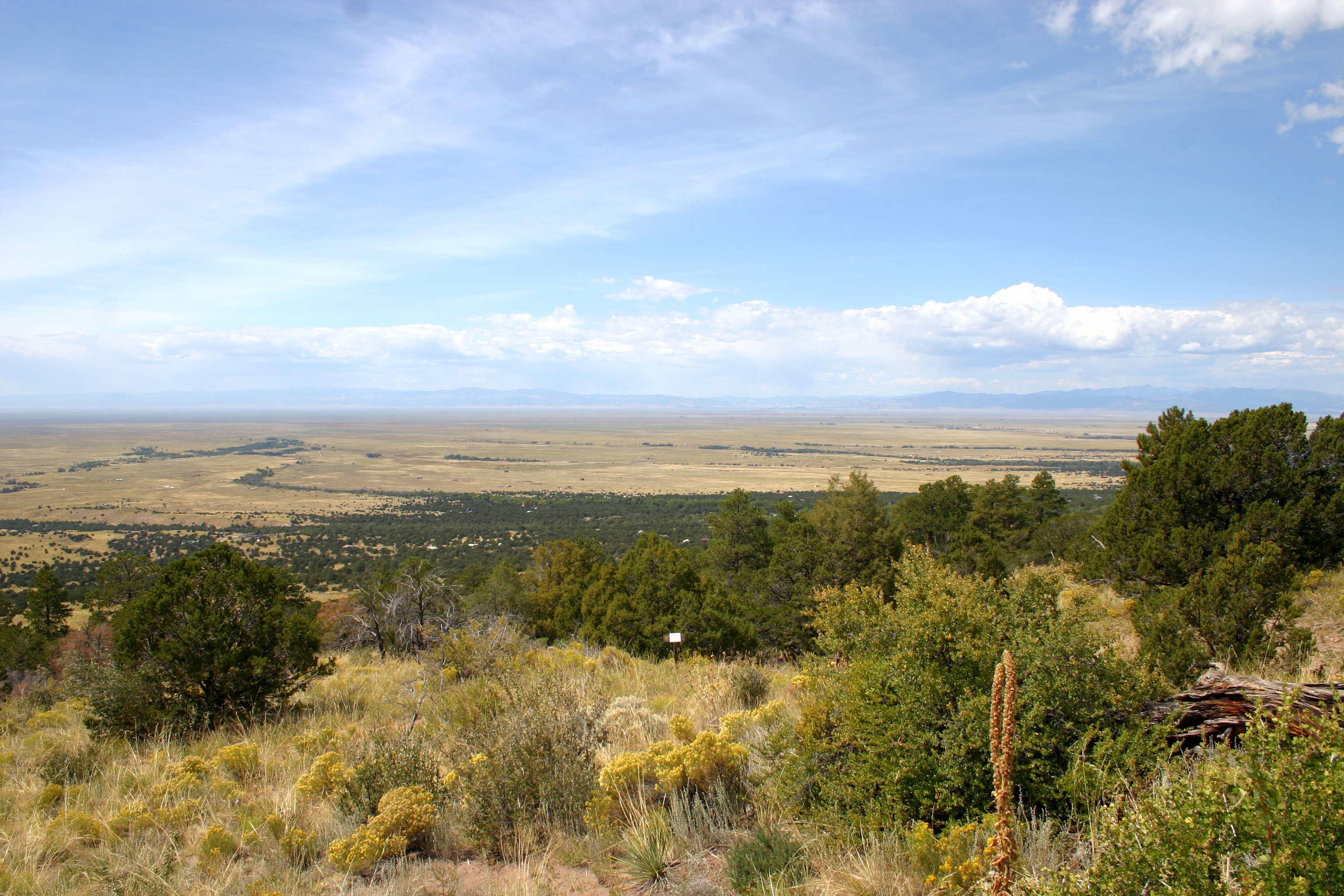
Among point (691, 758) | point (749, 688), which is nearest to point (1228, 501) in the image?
point (749, 688)

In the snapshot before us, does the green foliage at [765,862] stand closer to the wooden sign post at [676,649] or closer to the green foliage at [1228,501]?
the wooden sign post at [676,649]

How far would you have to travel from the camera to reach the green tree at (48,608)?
70.4 ft

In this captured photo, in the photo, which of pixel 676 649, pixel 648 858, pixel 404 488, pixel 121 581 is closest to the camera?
pixel 648 858

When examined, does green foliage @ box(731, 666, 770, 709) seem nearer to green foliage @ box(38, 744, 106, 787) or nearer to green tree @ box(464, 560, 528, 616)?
green foliage @ box(38, 744, 106, 787)

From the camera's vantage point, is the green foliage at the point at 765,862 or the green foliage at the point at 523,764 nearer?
the green foliage at the point at 765,862

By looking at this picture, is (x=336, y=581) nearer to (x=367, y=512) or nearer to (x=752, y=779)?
(x=367, y=512)

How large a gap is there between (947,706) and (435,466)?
120m

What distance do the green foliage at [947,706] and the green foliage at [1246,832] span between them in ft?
3.13

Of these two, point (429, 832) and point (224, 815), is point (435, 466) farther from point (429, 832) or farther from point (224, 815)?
point (429, 832)

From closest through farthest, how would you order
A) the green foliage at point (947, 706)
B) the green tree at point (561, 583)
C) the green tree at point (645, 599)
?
the green foliage at point (947, 706)
the green tree at point (645, 599)
the green tree at point (561, 583)

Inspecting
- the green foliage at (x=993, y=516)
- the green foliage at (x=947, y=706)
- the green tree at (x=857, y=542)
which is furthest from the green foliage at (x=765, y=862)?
the green foliage at (x=993, y=516)

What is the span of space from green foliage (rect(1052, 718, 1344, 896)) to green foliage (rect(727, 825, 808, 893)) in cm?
135

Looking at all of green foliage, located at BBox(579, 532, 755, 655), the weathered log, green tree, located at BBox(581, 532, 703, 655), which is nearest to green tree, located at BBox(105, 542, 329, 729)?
green foliage, located at BBox(579, 532, 755, 655)

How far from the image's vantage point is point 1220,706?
3.62m
